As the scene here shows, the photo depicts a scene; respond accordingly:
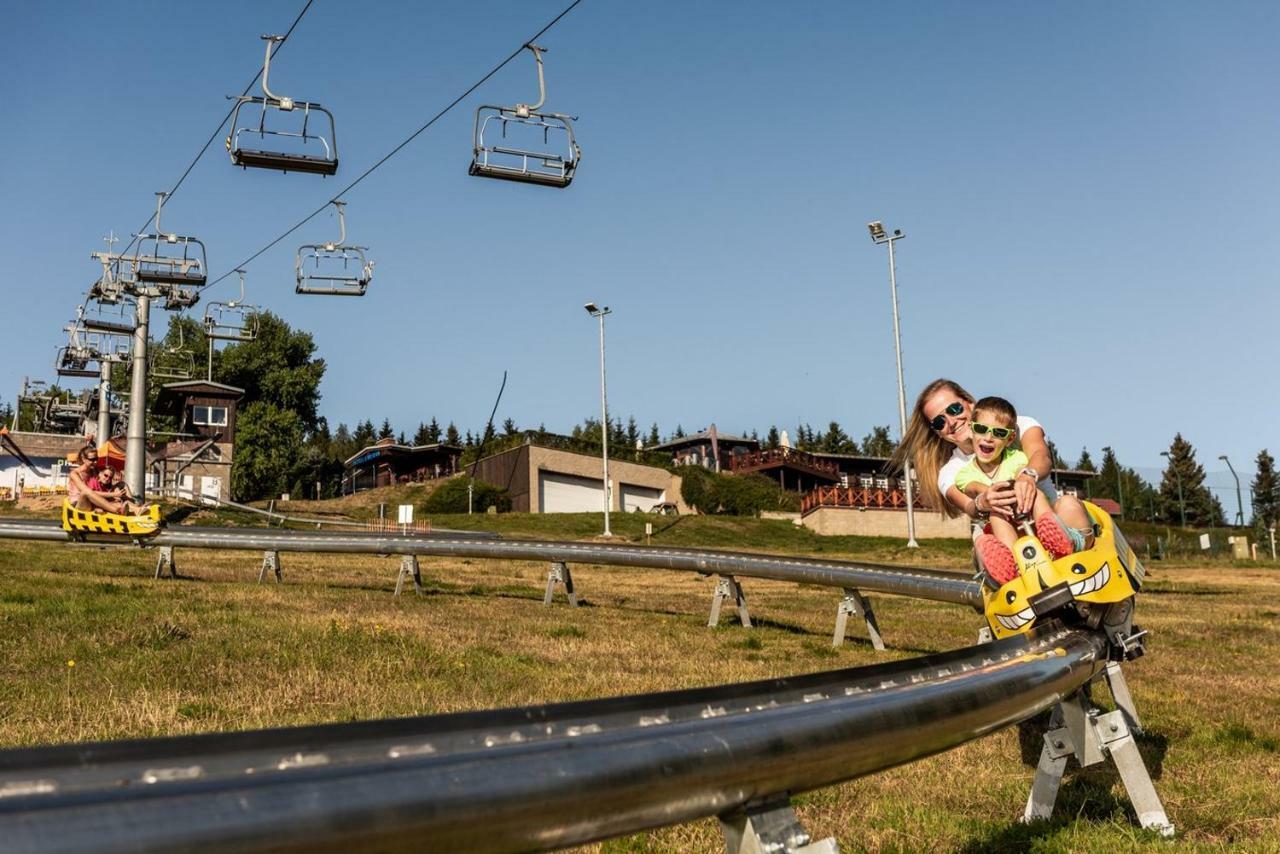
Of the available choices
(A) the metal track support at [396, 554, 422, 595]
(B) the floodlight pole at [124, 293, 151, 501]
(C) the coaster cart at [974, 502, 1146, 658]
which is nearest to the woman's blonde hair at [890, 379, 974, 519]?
(C) the coaster cart at [974, 502, 1146, 658]

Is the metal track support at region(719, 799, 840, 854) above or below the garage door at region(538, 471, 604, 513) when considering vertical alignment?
below

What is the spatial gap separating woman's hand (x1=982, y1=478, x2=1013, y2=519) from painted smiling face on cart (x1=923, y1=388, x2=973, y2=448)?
1155 millimetres

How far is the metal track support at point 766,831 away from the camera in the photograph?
215 centimetres

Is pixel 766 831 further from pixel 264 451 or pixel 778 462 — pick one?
pixel 264 451

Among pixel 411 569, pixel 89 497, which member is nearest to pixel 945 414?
pixel 411 569

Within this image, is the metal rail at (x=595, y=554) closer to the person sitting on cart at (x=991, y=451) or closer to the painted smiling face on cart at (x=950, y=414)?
the painted smiling face on cart at (x=950, y=414)

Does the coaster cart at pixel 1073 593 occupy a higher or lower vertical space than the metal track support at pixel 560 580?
higher

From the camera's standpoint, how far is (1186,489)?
11762cm

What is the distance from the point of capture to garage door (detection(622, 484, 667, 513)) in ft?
222

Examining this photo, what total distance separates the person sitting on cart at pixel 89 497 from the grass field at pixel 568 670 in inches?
33.1

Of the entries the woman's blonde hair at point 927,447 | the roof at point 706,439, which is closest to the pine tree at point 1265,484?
the roof at point 706,439

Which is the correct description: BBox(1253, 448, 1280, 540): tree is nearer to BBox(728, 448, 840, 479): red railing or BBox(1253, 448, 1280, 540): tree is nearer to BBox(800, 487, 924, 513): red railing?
BBox(728, 448, 840, 479): red railing

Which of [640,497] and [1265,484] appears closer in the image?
[640,497]

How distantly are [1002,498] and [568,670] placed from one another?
12.0 feet
